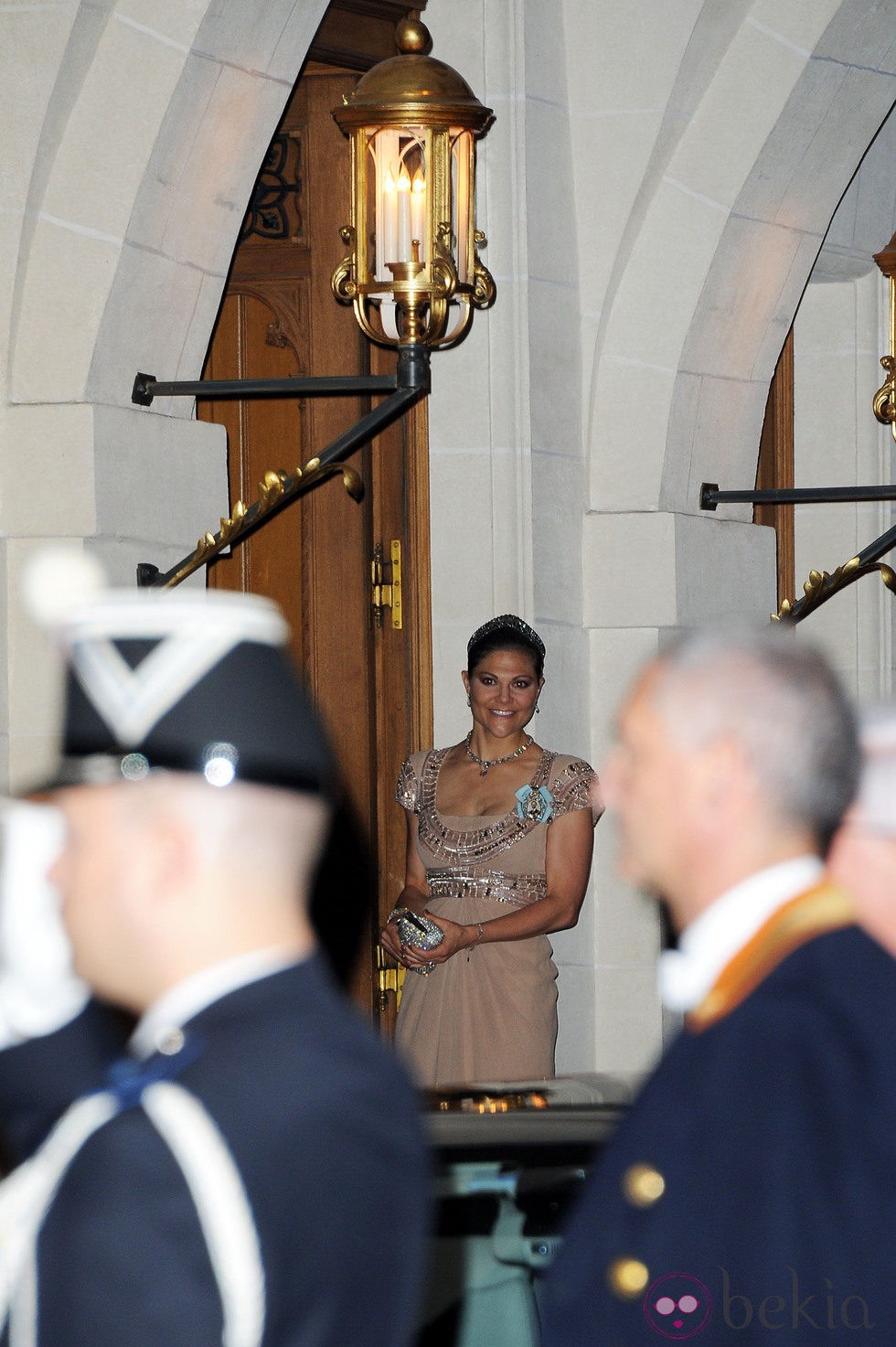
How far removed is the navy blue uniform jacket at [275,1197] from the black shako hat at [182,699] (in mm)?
156

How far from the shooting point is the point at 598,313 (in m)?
5.35

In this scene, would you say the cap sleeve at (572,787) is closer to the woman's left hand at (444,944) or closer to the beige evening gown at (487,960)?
the beige evening gown at (487,960)

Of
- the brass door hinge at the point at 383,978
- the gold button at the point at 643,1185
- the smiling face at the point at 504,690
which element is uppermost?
the smiling face at the point at 504,690

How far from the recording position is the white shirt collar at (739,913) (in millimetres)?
1562

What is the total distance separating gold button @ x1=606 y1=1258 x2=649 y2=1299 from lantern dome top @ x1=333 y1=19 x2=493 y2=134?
309cm

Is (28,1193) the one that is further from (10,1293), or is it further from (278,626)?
(278,626)

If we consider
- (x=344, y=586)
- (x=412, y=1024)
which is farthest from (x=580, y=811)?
(x=344, y=586)

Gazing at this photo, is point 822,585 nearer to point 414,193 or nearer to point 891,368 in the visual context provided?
point 891,368

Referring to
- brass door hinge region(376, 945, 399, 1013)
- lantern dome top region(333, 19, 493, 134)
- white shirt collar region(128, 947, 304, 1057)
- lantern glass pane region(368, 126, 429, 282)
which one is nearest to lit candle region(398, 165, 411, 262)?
lantern glass pane region(368, 126, 429, 282)

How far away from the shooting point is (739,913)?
157 cm

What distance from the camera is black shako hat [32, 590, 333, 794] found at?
4.51ft

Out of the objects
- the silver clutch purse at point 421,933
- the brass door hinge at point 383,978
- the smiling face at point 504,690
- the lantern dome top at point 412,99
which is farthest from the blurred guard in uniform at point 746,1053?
the brass door hinge at point 383,978

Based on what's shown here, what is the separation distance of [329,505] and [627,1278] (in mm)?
3910

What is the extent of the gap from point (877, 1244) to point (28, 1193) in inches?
24.8
